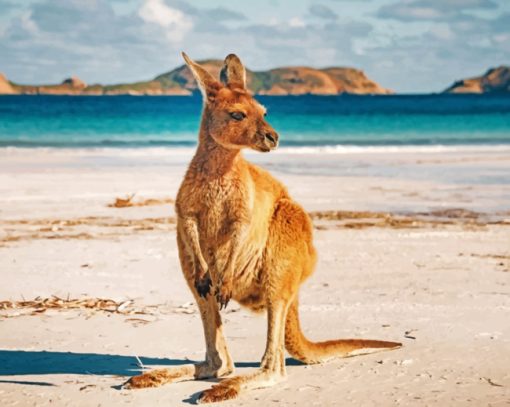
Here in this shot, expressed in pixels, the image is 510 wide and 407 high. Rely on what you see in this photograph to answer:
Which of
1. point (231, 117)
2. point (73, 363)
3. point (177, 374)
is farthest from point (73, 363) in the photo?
point (231, 117)

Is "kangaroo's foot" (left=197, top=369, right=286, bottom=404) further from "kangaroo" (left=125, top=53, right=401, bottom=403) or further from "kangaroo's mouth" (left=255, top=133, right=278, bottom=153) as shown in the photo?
"kangaroo's mouth" (left=255, top=133, right=278, bottom=153)

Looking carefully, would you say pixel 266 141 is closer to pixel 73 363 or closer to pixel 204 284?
pixel 204 284

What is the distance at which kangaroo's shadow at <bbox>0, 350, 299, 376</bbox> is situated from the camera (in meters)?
4.02

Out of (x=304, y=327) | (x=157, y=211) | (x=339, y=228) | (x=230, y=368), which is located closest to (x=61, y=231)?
(x=157, y=211)

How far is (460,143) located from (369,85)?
319 feet

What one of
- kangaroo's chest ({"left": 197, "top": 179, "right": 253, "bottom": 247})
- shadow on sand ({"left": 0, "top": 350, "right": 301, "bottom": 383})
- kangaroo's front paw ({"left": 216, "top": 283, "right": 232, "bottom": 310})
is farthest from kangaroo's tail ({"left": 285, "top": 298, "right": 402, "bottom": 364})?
kangaroo's chest ({"left": 197, "top": 179, "right": 253, "bottom": 247})

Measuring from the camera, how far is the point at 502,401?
11.6 feet

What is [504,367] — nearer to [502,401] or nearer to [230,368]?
[502,401]

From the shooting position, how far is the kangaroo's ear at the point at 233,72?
3861mm

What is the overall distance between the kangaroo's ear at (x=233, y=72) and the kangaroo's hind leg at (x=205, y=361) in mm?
741

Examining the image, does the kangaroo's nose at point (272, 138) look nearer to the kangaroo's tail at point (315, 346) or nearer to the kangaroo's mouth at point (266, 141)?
the kangaroo's mouth at point (266, 141)

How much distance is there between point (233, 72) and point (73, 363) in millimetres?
1517

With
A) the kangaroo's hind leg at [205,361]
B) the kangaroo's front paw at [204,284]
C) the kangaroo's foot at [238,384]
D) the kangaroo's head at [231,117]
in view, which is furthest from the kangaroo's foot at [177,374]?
the kangaroo's head at [231,117]

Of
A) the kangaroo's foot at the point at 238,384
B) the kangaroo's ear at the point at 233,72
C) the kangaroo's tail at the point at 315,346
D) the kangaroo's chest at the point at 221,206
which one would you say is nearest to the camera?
the kangaroo's foot at the point at 238,384
